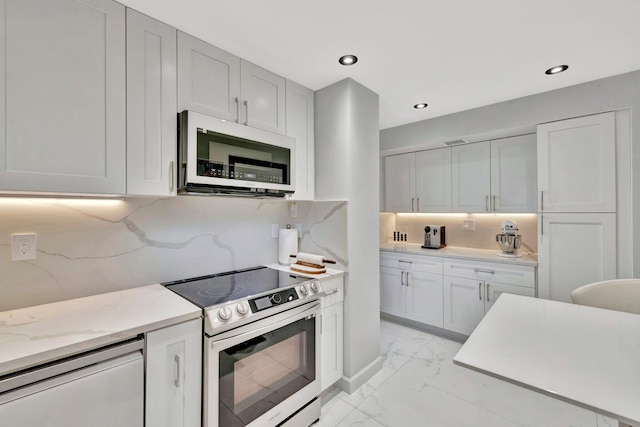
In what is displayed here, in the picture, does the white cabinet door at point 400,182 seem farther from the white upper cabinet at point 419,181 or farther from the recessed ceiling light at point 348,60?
the recessed ceiling light at point 348,60

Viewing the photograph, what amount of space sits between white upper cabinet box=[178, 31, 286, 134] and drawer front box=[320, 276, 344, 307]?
116 cm

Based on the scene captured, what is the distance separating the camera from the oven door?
4.36 ft

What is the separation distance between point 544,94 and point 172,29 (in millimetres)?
2904

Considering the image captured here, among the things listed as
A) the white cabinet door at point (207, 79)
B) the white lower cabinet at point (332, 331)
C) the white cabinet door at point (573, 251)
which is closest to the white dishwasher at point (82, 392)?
the white lower cabinet at point (332, 331)

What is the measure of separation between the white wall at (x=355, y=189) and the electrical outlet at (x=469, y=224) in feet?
5.24

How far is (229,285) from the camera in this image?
175cm

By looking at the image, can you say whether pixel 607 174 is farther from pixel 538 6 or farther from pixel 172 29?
pixel 172 29

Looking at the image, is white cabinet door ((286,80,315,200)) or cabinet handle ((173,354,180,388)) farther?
white cabinet door ((286,80,315,200))

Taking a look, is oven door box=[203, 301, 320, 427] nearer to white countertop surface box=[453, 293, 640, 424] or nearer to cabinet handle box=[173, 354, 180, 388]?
cabinet handle box=[173, 354, 180, 388]

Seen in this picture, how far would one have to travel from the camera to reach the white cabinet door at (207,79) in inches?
62.1

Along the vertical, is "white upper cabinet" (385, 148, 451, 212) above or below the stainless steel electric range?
above

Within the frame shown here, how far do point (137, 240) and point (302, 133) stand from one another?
1.38 metres

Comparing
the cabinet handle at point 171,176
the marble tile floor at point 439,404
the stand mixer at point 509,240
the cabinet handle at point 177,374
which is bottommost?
the marble tile floor at point 439,404

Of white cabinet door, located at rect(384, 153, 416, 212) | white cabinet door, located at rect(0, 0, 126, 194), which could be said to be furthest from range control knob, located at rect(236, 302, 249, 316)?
white cabinet door, located at rect(384, 153, 416, 212)
